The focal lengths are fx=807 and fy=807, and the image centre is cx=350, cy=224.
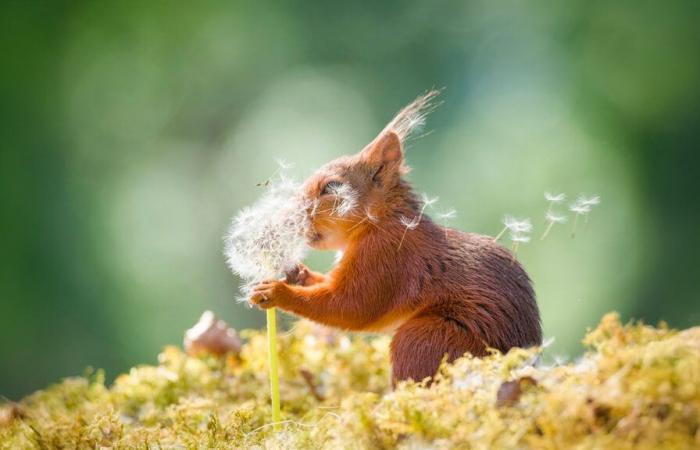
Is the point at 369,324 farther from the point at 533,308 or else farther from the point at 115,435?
the point at 115,435

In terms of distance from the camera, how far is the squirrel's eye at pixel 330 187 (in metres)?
2.45

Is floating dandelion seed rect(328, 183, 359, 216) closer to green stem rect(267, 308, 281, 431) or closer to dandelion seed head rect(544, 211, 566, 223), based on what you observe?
green stem rect(267, 308, 281, 431)

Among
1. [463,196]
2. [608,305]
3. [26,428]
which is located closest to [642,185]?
[608,305]

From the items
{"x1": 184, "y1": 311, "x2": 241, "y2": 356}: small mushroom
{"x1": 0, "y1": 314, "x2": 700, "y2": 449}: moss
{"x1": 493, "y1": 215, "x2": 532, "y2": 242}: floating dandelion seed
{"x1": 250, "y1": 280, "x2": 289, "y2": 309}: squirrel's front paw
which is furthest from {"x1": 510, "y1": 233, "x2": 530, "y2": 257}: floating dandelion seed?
{"x1": 184, "y1": 311, "x2": 241, "y2": 356}: small mushroom

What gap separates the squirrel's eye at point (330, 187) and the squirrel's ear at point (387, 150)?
142 millimetres

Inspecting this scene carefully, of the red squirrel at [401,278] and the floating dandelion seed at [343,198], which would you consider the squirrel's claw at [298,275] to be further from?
the floating dandelion seed at [343,198]

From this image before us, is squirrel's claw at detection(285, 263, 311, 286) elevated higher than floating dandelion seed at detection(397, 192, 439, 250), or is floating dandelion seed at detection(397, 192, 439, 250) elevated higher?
floating dandelion seed at detection(397, 192, 439, 250)

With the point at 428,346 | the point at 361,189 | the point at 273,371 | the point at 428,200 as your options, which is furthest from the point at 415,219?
the point at 273,371

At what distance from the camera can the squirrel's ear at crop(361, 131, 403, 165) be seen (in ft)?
8.25

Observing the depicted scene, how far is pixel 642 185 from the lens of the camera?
23.8ft

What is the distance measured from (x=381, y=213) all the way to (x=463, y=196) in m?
4.20

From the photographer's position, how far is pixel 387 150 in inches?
99.3

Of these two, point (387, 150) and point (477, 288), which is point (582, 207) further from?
point (387, 150)

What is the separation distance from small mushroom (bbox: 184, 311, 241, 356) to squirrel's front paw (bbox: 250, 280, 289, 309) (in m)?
0.90
